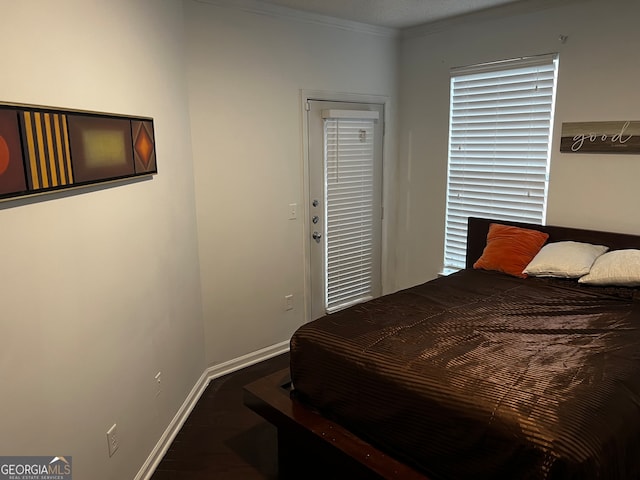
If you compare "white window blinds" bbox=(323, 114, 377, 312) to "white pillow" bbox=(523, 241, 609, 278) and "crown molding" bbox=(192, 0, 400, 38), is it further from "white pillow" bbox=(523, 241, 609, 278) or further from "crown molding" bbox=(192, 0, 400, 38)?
"white pillow" bbox=(523, 241, 609, 278)

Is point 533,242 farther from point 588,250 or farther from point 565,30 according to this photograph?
point 565,30

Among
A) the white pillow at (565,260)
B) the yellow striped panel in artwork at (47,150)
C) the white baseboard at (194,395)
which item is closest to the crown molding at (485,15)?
the white pillow at (565,260)

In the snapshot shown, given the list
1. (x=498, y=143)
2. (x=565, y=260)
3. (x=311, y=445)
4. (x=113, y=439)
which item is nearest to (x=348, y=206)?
(x=498, y=143)

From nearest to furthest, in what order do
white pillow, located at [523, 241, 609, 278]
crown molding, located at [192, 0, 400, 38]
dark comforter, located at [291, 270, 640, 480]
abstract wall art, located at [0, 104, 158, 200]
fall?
abstract wall art, located at [0, 104, 158, 200] → dark comforter, located at [291, 270, 640, 480] → white pillow, located at [523, 241, 609, 278] → crown molding, located at [192, 0, 400, 38]

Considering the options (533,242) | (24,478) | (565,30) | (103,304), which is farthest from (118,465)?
(565,30)

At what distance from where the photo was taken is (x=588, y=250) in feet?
9.95

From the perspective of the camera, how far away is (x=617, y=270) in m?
2.73

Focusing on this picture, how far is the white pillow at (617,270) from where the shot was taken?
8.81 ft

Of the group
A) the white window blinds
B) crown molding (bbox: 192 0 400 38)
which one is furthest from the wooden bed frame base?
crown molding (bbox: 192 0 400 38)

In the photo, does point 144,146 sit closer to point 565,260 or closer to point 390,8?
point 390,8

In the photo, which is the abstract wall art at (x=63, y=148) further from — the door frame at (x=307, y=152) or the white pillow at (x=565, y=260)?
the white pillow at (x=565, y=260)

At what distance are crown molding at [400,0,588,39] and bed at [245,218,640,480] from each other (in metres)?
1.85

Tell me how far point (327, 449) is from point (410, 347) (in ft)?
1.90

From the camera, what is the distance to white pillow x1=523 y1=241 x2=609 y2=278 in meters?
2.92
